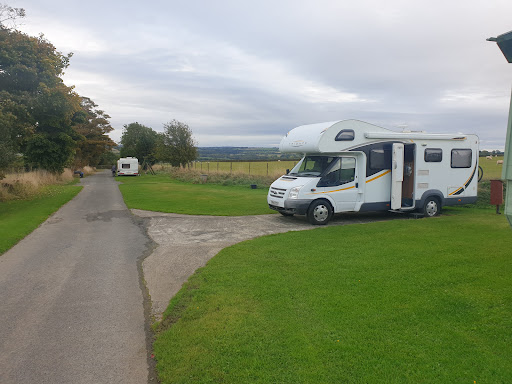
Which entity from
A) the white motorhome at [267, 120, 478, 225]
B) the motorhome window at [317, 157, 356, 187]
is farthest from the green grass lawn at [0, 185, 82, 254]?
the motorhome window at [317, 157, 356, 187]

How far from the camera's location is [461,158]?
13133 mm

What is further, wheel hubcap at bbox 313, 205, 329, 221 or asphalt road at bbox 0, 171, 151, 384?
wheel hubcap at bbox 313, 205, 329, 221

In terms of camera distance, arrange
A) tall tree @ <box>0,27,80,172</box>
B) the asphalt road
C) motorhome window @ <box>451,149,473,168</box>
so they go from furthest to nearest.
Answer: tall tree @ <box>0,27,80,172</box>
motorhome window @ <box>451,149,473,168</box>
the asphalt road

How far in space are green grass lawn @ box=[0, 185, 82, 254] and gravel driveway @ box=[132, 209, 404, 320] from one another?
328 cm

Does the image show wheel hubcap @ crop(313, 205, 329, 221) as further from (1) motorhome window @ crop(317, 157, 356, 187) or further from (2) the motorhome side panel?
(2) the motorhome side panel

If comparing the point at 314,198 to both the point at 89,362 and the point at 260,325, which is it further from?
the point at 89,362

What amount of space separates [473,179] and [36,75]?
17929 mm

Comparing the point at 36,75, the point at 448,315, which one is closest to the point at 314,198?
the point at 448,315

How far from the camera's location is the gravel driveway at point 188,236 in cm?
660

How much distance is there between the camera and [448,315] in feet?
15.4

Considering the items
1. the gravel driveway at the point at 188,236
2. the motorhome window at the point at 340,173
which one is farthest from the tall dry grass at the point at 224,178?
the motorhome window at the point at 340,173

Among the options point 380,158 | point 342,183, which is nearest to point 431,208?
point 380,158

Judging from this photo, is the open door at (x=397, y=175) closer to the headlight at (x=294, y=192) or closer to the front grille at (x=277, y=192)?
the headlight at (x=294, y=192)

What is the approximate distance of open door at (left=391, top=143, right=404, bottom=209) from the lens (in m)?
12.2
